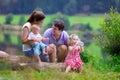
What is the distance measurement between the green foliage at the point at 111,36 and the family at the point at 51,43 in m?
1.62

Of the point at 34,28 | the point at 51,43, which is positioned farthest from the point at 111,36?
the point at 34,28

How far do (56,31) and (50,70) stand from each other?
98cm

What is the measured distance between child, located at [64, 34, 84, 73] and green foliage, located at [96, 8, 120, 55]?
1665 millimetres

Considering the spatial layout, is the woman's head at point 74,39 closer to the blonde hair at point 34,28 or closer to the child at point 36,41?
the child at point 36,41

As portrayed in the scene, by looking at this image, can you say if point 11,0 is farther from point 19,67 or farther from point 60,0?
point 19,67

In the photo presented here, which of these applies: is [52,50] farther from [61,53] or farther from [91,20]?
[91,20]

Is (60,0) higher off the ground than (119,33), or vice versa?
(60,0)

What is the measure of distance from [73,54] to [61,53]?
0.85 feet

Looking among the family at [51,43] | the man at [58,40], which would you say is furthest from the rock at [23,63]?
the man at [58,40]

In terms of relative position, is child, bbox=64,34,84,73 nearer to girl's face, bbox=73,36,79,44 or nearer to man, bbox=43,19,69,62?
girl's face, bbox=73,36,79,44

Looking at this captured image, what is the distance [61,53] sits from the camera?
8.69m

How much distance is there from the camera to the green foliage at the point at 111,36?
10015mm

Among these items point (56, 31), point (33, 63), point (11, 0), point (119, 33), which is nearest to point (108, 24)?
point (119, 33)

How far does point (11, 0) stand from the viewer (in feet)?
212
